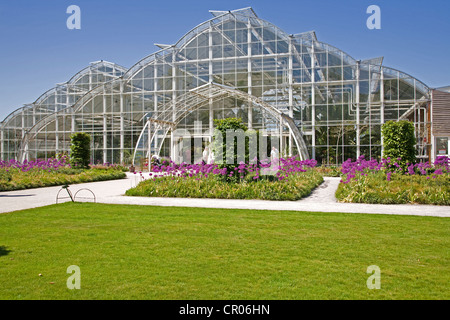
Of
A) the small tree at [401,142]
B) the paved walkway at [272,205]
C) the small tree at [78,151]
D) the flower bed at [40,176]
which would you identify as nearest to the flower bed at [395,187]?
the paved walkway at [272,205]

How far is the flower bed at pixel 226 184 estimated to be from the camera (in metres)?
12.0

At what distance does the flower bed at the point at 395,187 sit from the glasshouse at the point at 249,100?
1043 centimetres

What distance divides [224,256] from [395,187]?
8211 millimetres

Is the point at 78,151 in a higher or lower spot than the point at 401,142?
lower

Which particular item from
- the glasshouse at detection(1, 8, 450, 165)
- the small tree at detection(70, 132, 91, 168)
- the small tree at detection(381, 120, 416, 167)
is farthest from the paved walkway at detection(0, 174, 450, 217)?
the glasshouse at detection(1, 8, 450, 165)

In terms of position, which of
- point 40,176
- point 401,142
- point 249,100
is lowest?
point 40,176

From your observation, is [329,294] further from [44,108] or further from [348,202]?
[44,108]

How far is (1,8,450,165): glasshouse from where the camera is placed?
80.6ft

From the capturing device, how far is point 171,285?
3975mm

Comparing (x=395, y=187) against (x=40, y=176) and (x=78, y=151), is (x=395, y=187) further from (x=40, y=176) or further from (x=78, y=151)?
(x=78, y=151)

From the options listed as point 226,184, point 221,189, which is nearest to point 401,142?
point 226,184

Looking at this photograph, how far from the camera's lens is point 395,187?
11.3 metres

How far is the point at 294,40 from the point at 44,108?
2491cm

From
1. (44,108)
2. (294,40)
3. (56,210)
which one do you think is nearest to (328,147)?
(294,40)
